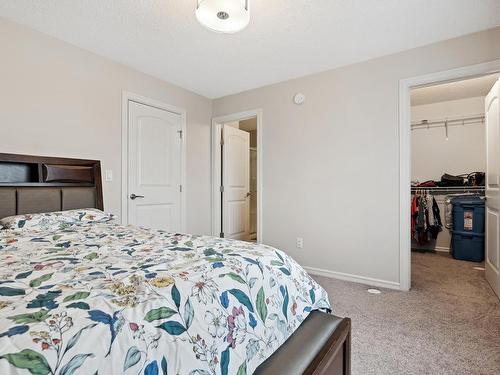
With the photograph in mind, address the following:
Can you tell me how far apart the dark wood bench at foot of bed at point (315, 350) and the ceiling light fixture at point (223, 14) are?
1.77m

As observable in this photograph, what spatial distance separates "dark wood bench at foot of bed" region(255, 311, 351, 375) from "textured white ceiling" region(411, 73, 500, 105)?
11.6ft

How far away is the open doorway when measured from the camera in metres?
3.63

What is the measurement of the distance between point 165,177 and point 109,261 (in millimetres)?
2388

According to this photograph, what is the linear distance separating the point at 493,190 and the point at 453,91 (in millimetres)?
2126

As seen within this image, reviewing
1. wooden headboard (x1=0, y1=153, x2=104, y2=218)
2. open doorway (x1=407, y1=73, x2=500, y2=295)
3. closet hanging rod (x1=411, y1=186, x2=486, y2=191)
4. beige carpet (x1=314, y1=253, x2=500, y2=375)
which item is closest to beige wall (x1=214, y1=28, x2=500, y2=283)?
beige carpet (x1=314, y1=253, x2=500, y2=375)

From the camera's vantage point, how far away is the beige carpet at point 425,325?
1547 millimetres

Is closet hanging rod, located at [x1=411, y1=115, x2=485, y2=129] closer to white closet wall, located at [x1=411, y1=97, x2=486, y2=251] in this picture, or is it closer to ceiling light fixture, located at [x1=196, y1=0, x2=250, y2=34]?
white closet wall, located at [x1=411, y1=97, x2=486, y2=251]

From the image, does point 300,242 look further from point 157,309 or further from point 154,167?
point 157,309

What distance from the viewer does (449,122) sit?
14.2ft

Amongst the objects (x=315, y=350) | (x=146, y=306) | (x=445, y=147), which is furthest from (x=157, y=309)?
(x=445, y=147)

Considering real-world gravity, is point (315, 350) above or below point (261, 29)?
below

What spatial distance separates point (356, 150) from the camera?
2889mm

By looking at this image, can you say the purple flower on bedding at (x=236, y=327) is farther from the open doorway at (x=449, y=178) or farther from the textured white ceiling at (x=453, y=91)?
the textured white ceiling at (x=453, y=91)

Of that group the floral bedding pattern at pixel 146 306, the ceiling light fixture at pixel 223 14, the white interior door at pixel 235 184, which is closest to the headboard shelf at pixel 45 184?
the floral bedding pattern at pixel 146 306
